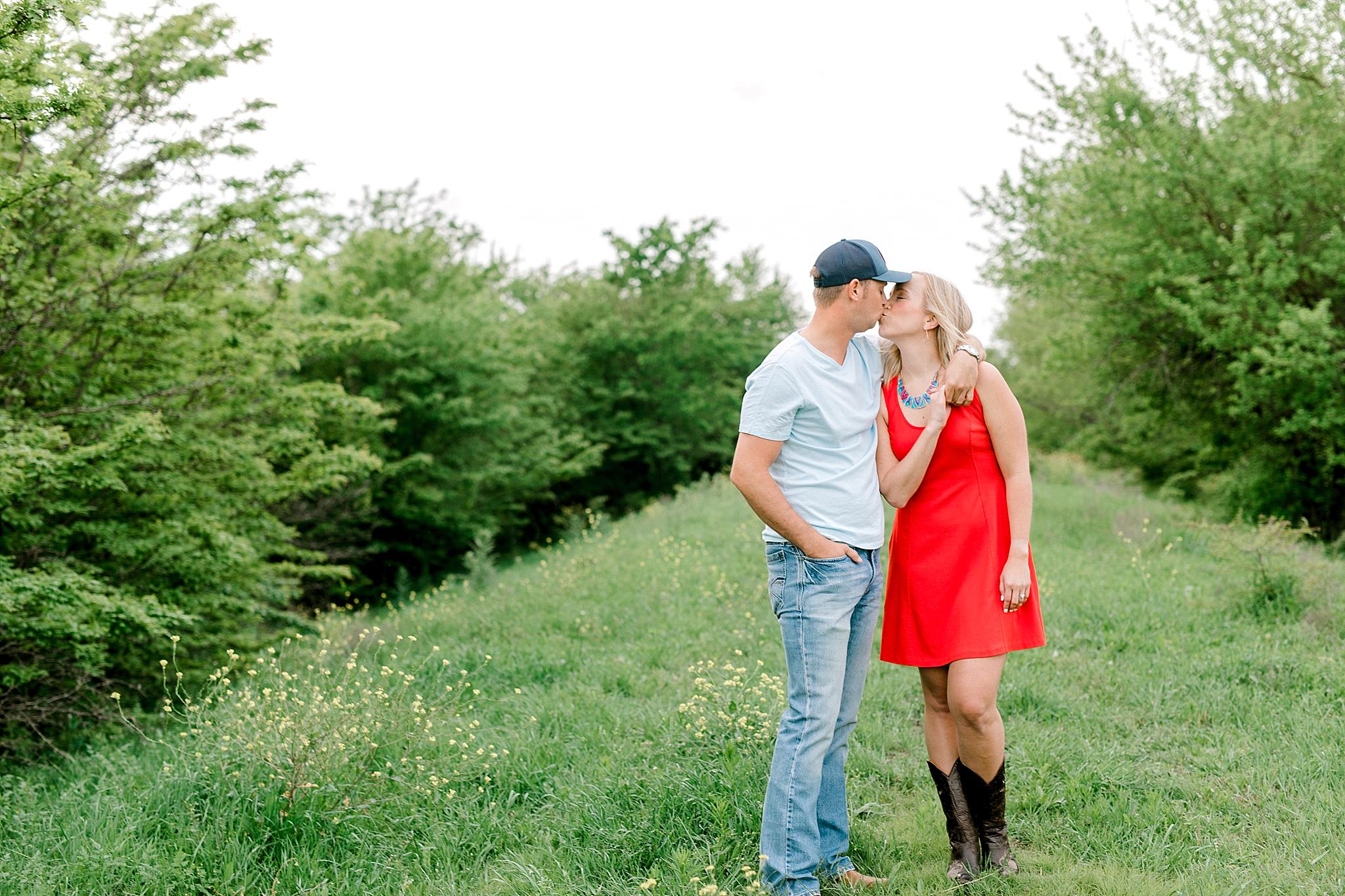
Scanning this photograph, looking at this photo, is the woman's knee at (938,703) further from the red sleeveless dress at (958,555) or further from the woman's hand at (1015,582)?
the woman's hand at (1015,582)

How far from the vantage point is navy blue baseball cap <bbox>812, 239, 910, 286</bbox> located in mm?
3145

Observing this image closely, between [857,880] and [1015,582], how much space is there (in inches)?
48.4

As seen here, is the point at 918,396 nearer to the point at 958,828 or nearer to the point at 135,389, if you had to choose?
the point at 958,828

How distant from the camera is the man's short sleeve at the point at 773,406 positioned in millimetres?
3076

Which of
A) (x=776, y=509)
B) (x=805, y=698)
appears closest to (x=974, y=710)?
(x=805, y=698)

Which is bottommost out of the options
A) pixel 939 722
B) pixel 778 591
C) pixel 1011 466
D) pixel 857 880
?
pixel 857 880

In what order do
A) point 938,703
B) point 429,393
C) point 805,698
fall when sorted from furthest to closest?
point 429,393
point 938,703
point 805,698

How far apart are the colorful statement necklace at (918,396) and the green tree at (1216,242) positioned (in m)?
9.42

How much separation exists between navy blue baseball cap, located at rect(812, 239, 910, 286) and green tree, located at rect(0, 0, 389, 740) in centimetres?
481

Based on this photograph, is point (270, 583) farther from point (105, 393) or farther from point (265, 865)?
point (265, 865)

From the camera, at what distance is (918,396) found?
342 cm

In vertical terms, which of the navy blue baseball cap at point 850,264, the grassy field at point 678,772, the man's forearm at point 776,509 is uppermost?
the navy blue baseball cap at point 850,264

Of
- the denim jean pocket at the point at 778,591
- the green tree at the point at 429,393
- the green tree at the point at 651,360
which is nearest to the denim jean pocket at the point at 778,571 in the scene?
the denim jean pocket at the point at 778,591

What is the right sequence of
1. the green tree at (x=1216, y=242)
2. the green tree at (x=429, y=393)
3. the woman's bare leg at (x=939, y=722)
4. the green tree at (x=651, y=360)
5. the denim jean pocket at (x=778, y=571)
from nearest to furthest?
the denim jean pocket at (x=778, y=571) → the woman's bare leg at (x=939, y=722) → the green tree at (x=1216, y=242) → the green tree at (x=429, y=393) → the green tree at (x=651, y=360)
